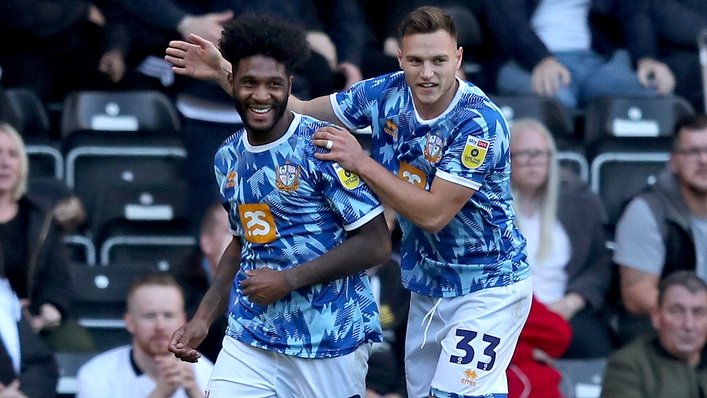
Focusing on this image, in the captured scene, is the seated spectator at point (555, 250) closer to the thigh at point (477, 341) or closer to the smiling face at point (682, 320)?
the smiling face at point (682, 320)

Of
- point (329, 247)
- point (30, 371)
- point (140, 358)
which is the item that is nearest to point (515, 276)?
point (329, 247)

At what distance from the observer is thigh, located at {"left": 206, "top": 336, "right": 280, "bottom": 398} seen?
12.2 feet

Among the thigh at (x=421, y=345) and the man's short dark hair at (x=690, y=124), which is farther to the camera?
the man's short dark hair at (x=690, y=124)

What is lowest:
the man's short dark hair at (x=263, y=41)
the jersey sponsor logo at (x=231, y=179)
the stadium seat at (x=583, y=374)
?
the stadium seat at (x=583, y=374)

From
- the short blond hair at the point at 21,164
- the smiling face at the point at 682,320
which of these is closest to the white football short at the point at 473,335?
the smiling face at the point at 682,320

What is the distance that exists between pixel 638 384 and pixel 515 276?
141 centimetres

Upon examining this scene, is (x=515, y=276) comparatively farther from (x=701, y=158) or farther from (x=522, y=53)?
(x=522, y=53)

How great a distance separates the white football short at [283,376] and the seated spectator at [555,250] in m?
2.16

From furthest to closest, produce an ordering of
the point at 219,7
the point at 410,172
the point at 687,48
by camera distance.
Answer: the point at 687,48, the point at 219,7, the point at 410,172

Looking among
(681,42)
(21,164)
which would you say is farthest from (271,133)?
(681,42)

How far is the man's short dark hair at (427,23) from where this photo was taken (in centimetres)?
379

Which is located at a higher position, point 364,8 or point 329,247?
point 364,8

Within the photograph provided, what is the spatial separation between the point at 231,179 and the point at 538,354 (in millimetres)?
2026

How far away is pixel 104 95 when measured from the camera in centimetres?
668
